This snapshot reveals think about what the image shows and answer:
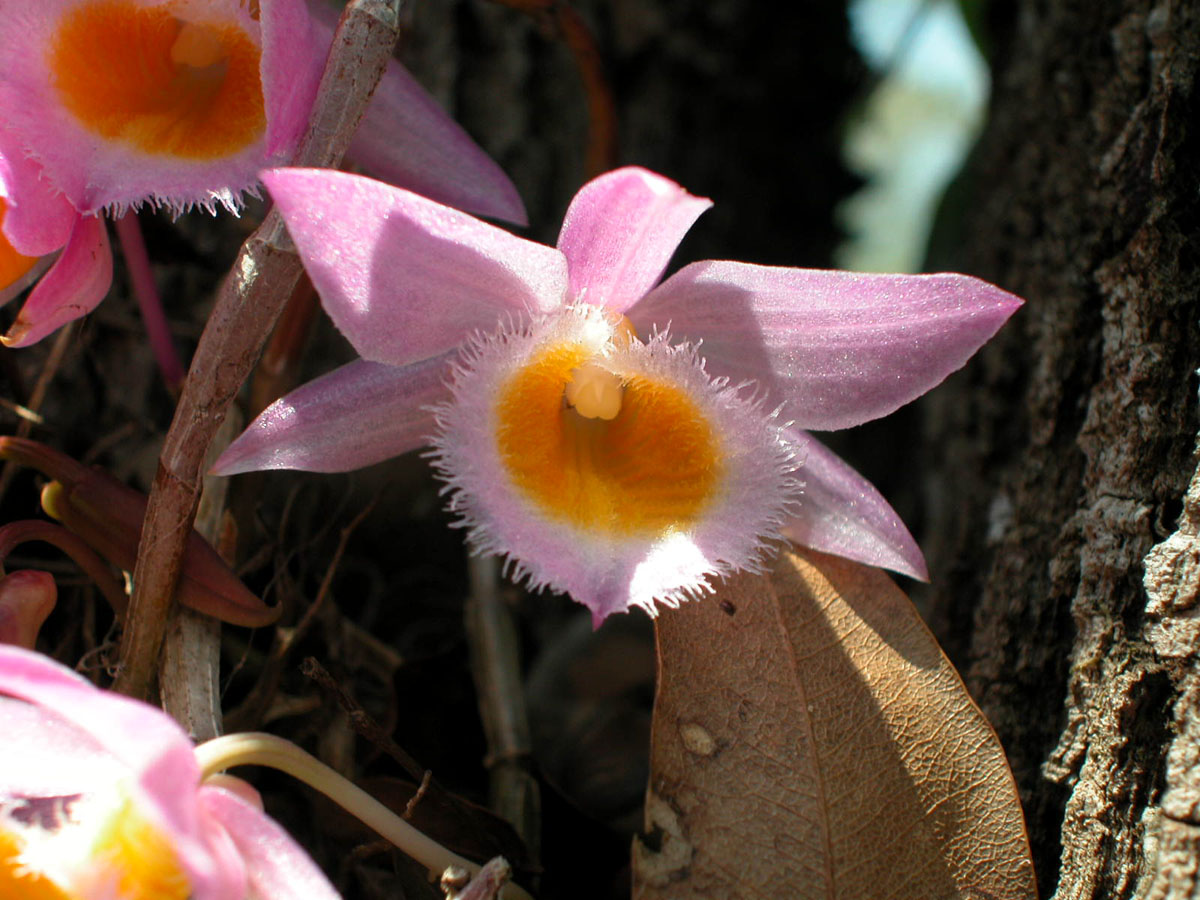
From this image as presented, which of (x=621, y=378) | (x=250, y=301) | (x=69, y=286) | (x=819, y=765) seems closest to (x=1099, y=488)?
(x=819, y=765)

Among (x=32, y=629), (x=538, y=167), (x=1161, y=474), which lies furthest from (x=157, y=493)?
(x=538, y=167)

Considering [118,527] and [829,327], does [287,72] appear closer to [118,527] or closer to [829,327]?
[118,527]

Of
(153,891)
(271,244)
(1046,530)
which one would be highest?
(1046,530)

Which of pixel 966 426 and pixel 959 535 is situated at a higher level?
pixel 966 426

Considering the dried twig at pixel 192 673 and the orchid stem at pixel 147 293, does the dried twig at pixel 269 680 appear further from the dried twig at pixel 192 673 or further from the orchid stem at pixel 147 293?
the orchid stem at pixel 147 293

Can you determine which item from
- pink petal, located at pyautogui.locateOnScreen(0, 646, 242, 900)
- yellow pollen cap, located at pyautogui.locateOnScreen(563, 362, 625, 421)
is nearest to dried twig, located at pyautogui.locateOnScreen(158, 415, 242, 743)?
pink petal, located at pyautogui.locateOnScreen(0, 646, 242, 900)

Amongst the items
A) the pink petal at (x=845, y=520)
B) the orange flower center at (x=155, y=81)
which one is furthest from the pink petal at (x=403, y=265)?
the pink petal at (x=845, y=520)

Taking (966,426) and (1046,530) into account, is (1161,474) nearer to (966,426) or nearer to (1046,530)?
(1046,530)
